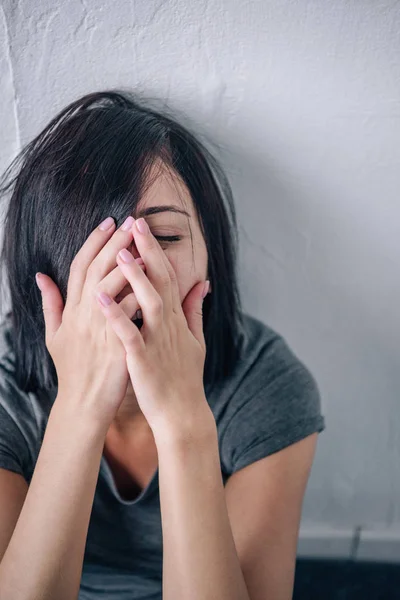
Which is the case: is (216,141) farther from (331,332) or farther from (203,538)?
(203,538)

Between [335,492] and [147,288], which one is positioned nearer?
[147,288]

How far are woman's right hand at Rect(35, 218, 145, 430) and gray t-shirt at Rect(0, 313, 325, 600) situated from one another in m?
0.14

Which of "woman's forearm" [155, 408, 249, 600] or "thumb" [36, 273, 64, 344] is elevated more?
"thumb" [36, 273, 64, 344]

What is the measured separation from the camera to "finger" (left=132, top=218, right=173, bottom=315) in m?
0.71

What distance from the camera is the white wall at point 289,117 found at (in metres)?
0.79

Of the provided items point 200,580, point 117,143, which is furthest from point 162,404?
point 117,143

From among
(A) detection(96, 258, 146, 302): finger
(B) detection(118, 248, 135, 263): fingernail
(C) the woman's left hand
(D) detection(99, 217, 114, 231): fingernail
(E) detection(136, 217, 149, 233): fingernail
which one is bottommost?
(C) the woman's left hand

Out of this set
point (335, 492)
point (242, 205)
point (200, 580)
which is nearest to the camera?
point (200, 580)

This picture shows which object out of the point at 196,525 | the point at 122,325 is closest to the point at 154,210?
the point at 122,325

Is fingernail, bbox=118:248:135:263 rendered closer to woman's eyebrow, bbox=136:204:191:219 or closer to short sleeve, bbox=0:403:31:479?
woman's eyebrow, bbox=136:204:191:219

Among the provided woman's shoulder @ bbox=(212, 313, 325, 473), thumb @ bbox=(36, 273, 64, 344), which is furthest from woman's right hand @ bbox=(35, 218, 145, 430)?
woman's shoulder @ bbox=(212, 313, 325, 473)

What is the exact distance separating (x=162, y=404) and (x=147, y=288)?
162mm

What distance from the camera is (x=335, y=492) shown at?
116 cm

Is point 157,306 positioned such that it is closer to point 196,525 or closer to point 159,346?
point 159,346
